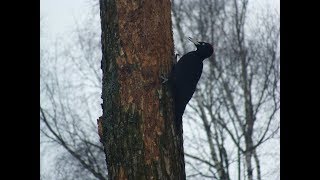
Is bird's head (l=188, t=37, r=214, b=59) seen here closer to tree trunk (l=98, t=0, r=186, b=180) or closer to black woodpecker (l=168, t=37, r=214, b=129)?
black woodpecker (l=168, t=37, r=214, b=129)

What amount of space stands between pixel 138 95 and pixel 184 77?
0.63m

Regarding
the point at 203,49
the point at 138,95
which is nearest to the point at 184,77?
the point at 138,95

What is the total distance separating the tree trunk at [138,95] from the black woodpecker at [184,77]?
0.08 m

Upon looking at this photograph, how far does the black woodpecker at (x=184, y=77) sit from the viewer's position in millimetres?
4984

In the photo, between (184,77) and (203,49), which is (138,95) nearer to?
(184,77)

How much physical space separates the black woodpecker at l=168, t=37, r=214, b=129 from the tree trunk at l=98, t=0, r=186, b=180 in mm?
82

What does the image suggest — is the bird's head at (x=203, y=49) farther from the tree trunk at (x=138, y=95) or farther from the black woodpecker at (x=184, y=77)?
the tree trunk at (x=138, y=95)

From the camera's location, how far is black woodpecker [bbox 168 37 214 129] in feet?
16.4

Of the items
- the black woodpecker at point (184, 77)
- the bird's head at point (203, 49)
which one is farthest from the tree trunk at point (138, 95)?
the bird's head at point (203, 49)

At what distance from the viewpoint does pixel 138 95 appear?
478 cm

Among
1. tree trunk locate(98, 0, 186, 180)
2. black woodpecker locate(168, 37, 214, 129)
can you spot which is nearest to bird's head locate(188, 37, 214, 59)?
black woodpecker locate(168, 37, 214, 129)
